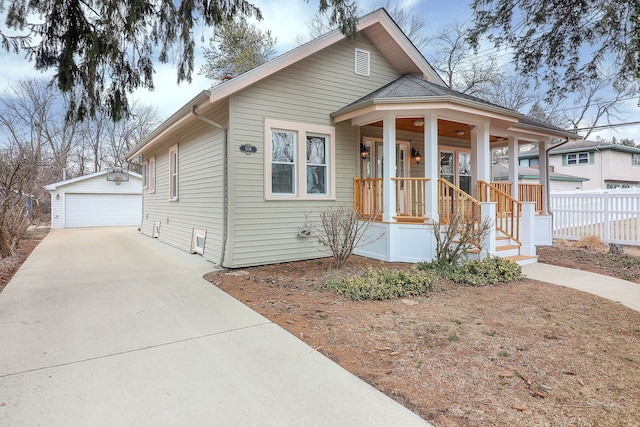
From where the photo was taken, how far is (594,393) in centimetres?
240

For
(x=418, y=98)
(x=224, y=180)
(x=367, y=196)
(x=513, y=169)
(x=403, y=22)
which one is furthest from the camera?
(x=403, y=22)

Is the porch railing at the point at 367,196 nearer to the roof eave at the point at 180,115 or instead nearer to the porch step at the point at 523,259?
the porch step at the point at 523,259

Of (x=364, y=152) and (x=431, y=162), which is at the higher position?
(x=364, y=152)

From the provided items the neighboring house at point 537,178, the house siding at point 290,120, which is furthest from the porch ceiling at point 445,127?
the neighboring house at point 537,178

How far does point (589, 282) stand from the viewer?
560cm

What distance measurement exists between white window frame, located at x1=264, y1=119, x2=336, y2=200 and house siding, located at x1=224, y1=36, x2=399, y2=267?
0.31 ft

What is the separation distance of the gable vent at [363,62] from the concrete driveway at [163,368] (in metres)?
6.04

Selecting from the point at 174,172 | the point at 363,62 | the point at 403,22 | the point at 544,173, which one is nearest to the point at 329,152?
the point at 363,62

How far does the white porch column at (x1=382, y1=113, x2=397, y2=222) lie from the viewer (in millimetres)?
7023

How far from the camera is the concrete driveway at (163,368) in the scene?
2.22 metres

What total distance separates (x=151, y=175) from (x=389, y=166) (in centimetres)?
963

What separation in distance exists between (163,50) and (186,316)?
13.2ft

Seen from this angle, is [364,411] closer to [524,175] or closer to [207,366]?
[207,366]

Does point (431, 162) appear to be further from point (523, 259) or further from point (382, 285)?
point (382, 285)
